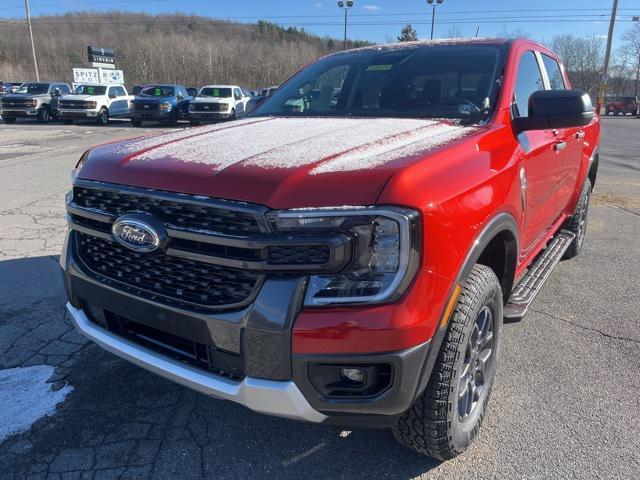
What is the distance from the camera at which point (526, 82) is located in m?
3.32

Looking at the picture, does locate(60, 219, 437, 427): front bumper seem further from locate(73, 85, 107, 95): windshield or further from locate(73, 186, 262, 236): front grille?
locate(73, 85, 107, 95): windshield

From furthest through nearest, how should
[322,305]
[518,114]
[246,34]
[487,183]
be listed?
[246,34] → [518,114] → [487,183] → [322,305]

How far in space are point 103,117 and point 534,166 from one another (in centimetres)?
2428

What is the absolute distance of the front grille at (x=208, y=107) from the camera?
22.3m

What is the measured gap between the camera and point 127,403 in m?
2.70

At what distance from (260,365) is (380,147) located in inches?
40.9

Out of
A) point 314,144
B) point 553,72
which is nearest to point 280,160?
point 314,144

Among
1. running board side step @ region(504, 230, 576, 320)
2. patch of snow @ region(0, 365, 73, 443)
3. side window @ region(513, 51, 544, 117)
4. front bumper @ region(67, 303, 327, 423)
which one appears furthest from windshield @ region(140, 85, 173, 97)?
front bumper @ region(67, 303, 327, 423)

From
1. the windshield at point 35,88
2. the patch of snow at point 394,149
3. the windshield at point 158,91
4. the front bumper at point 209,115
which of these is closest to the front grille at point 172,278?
the patch of snow at point 394,149

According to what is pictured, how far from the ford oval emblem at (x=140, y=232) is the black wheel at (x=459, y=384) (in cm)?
119

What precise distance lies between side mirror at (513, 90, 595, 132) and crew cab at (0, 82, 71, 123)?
25605 millimetres

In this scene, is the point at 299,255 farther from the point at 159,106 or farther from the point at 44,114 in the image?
the point at 44,114

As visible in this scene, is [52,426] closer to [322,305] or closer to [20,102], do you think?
[322,305]

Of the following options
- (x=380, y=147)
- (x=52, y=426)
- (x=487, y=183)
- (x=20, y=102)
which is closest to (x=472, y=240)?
(x=487, y=183)
